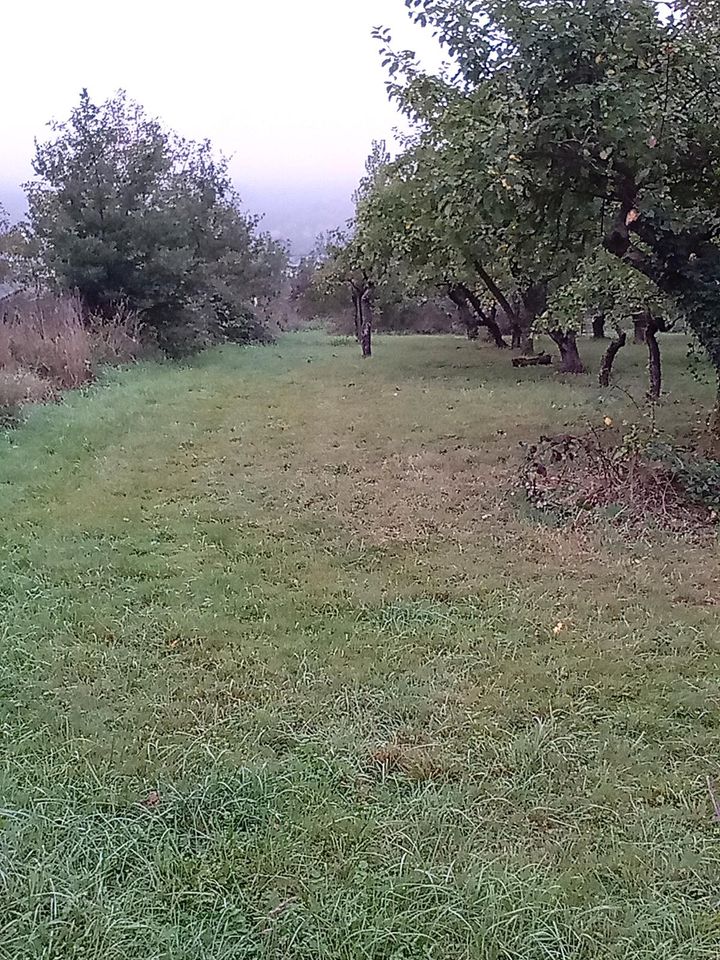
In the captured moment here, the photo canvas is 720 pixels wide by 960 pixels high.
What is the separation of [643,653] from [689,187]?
442cm

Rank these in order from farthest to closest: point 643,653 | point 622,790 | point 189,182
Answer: point 189,182 < point 643,653 < point 622,790

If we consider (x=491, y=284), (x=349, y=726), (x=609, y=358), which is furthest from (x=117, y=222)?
(x=349, y=726)

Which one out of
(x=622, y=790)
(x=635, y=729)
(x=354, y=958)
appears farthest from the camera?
(x=635, y=729)

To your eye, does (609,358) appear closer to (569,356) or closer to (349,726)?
(569,356)

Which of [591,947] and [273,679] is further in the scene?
[273,679]

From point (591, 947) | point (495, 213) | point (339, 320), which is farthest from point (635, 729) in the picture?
point (339, 320)

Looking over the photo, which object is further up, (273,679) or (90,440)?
(90,440)

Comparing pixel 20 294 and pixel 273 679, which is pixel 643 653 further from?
pixel 20 294

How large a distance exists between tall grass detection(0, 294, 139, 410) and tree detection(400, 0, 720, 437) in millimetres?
5104

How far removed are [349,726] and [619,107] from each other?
4.21 m

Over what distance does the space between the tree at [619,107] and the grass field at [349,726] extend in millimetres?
2048

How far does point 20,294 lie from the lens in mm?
13141

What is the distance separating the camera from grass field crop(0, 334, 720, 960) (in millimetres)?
1861

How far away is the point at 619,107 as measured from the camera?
16.5 ft
